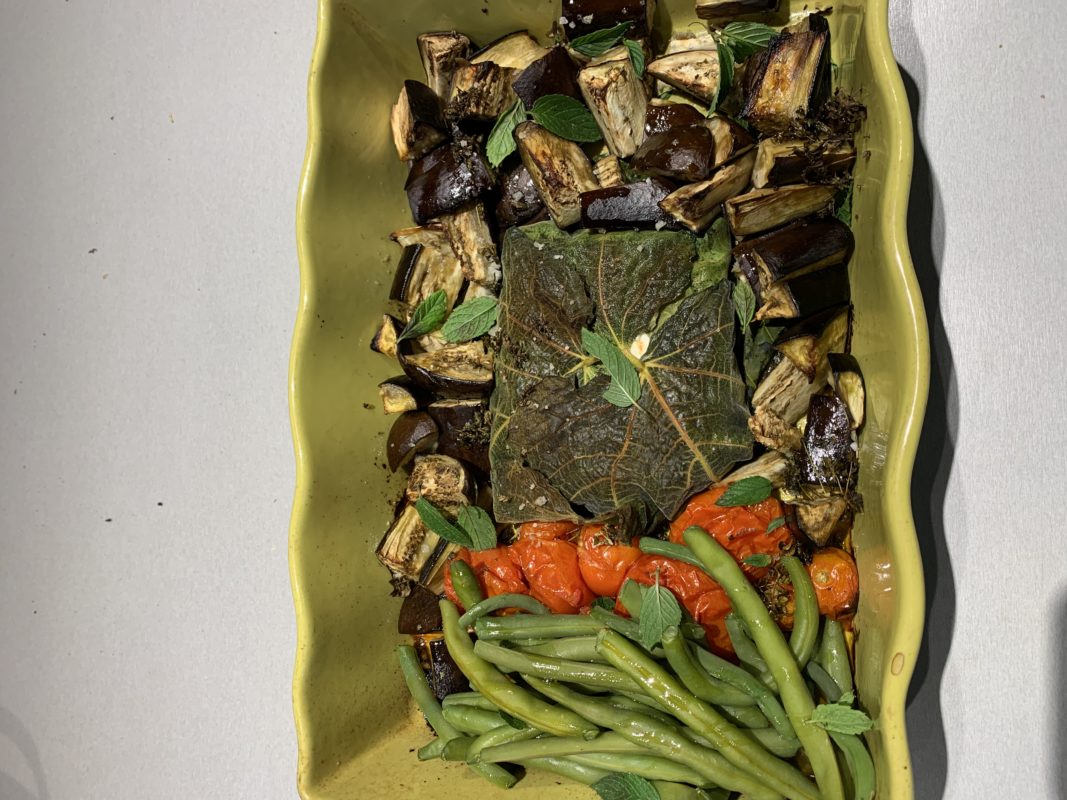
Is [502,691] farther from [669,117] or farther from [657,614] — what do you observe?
[669,117]

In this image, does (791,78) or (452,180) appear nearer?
(791,78)

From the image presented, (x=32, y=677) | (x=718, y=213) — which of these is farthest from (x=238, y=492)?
(x=718, y=213)

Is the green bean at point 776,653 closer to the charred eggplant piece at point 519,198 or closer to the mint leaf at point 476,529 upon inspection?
the mint leaf at point 476,529

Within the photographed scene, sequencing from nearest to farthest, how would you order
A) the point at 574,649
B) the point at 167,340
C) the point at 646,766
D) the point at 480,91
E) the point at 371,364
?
the point at 646,766 → the point at 574,649 → the point at 480,91 → the point at 371,364 → the point at 167,340

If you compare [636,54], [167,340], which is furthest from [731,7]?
[167,340]

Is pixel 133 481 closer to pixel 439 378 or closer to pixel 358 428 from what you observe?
pixel 358 428

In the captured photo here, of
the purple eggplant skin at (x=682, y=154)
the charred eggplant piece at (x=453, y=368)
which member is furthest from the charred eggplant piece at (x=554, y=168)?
the charred eggplant piece at (x=453, y=368)
